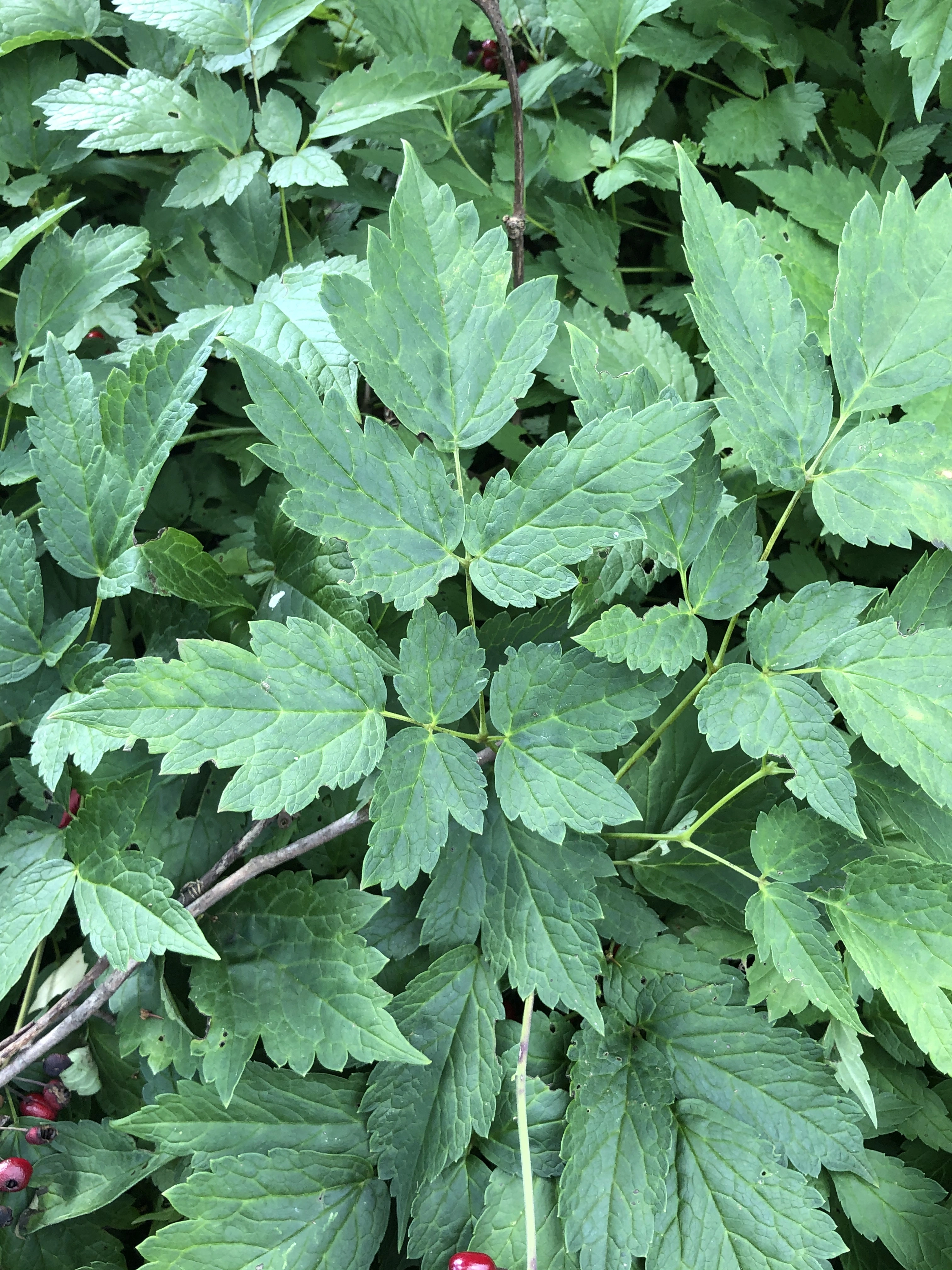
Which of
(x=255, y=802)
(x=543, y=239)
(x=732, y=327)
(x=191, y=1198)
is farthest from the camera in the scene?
(x=543, y=239)

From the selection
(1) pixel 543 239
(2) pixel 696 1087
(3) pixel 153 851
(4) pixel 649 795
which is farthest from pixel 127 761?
(1) pixel 543 239

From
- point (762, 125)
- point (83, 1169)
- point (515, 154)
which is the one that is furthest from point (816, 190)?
point (83, 1169)

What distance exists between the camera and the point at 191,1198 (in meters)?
1.21

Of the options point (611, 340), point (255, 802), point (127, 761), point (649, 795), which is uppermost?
point (611, 340)

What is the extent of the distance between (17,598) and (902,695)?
48.5 inches

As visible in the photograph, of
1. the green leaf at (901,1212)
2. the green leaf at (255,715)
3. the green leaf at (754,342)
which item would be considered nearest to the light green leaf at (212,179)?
the green leaf at (754,342)

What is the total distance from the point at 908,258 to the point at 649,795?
2.76 ft

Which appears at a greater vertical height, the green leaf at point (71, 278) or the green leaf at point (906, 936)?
the green leaf at point (71, 278)

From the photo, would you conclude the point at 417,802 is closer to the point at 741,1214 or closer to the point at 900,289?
the point at 741,1214

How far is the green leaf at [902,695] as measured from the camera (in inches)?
40.5

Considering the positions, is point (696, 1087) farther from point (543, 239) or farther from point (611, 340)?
point (543, 239)

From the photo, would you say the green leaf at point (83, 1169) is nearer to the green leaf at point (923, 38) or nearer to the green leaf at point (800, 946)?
the green leaf at point (800, 946)

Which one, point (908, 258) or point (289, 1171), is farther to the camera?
point (289, 1171)

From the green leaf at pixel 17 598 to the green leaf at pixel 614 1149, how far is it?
1.01 metres
